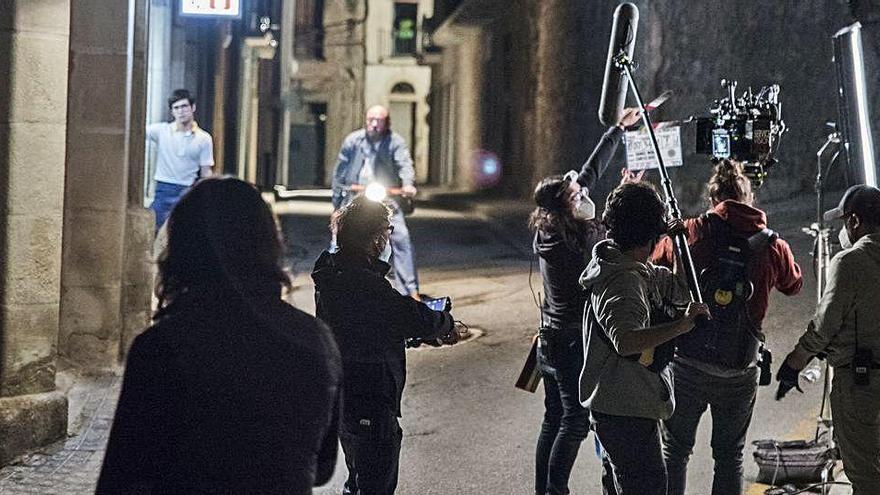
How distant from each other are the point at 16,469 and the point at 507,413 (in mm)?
2985

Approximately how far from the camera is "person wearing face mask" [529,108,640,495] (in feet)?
20.0

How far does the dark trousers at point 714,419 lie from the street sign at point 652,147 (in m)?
1.11

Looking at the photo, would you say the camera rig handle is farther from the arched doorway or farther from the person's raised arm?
the arched doorway

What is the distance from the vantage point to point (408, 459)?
24.2 ft

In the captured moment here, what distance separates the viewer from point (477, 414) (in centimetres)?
832

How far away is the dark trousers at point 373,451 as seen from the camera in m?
5.02

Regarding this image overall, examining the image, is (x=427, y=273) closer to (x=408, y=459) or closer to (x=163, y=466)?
(x=408, y=459)

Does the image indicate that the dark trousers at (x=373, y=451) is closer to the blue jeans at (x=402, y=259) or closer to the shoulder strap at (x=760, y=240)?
the shoulder strap at (x=760, y=240)

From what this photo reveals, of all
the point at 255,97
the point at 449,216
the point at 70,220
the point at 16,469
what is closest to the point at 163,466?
the point at 16,469

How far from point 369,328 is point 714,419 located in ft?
5.40

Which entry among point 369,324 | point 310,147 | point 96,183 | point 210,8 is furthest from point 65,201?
point 310,147

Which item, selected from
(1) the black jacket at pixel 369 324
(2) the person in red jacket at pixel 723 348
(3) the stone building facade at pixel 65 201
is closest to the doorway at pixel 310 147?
(3) the stone building facade at pixel 65 201

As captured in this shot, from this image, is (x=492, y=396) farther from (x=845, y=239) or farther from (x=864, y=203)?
(x=864, y=203)

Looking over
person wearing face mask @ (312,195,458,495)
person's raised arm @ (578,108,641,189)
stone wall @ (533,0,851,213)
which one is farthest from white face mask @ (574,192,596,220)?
stone wall @ (533,0,851,213)
